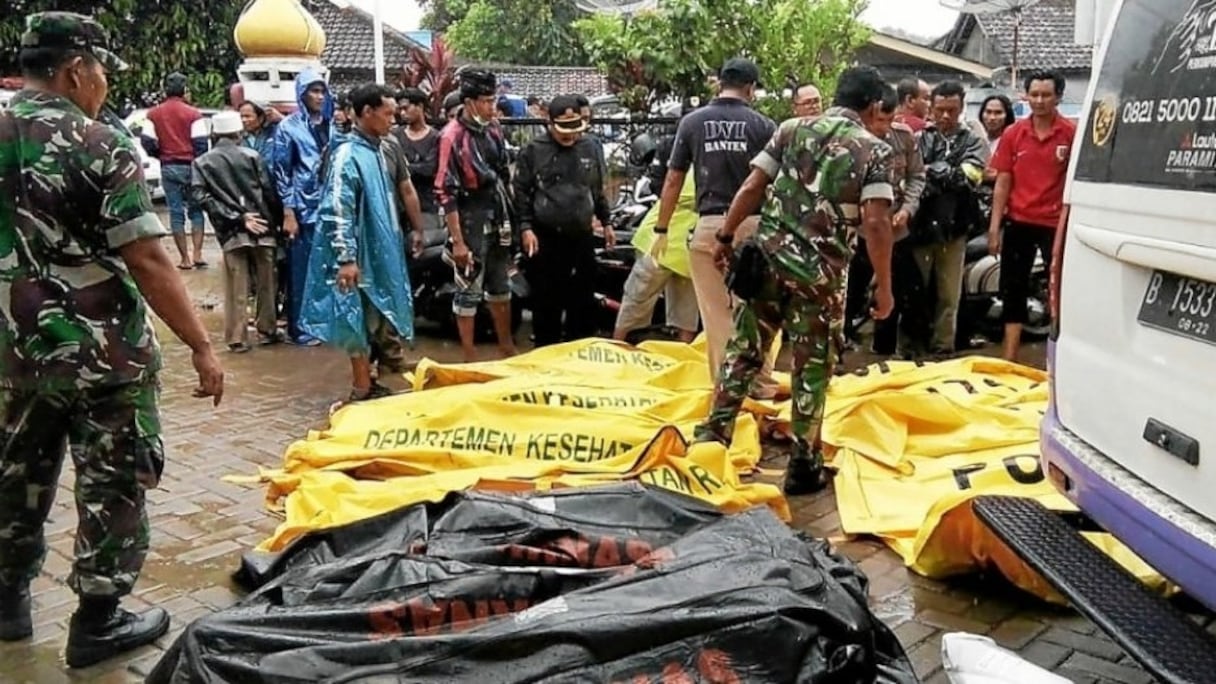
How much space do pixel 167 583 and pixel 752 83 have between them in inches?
152

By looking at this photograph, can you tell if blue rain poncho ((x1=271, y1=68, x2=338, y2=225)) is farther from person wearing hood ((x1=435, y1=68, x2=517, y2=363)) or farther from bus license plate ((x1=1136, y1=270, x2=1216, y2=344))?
bus license plate ((x1=1136, y1=270, x2=1216, y2=344))

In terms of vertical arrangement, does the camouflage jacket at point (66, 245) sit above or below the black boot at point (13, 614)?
above

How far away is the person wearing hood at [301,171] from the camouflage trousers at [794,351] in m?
3.88

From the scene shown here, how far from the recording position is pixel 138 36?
60.3ft

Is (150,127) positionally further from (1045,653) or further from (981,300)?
(1045,653)

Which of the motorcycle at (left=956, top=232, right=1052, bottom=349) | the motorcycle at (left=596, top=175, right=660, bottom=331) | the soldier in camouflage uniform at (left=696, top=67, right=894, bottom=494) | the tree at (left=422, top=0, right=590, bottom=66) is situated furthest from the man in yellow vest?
the tree at (left=422, top=0, right=590, bottom=66)

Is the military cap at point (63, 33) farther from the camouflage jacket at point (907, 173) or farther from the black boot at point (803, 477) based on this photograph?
the camouflage jacket at point (907, 173)

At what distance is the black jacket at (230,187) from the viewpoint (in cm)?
809

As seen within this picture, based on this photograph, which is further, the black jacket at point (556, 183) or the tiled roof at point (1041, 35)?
the tiled roof at point (1041, 35)

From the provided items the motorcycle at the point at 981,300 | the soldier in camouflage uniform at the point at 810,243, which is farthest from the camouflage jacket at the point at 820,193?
the motorcycle at the point at 981,300

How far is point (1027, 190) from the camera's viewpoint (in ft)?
23.4

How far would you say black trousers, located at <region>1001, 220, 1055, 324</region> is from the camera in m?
7.19

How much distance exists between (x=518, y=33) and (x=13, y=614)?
42.7 m

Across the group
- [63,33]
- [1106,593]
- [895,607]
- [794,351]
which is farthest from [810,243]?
[63,33]
